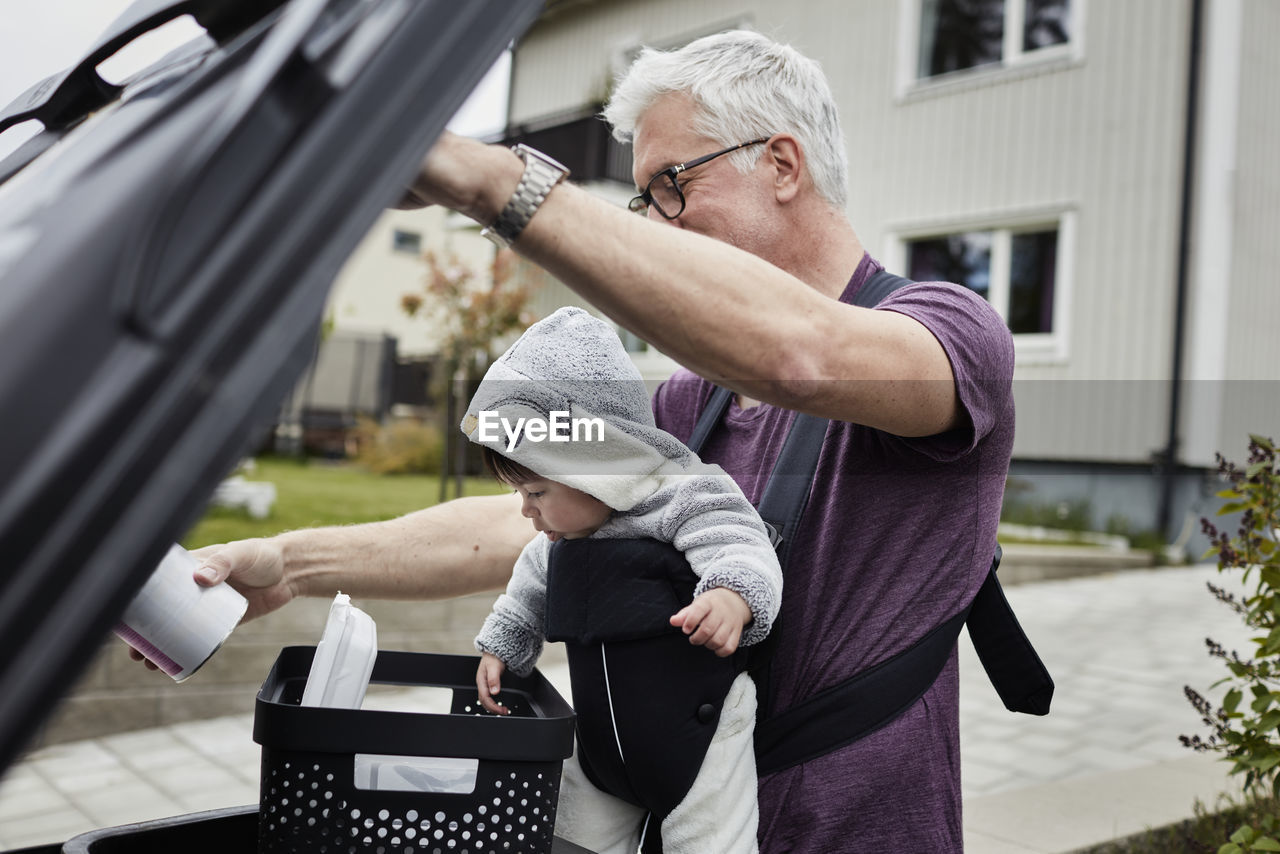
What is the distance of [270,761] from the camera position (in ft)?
3.60

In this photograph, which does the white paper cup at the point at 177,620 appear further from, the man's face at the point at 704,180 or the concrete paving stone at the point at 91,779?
the concrete paving stone at the point at 91,779

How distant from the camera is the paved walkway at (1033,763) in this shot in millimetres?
3509

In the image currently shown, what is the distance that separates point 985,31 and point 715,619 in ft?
38.9

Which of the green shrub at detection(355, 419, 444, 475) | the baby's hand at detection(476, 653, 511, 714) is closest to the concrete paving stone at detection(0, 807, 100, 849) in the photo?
the baby's hand at detection(476, 653, 511, 714)

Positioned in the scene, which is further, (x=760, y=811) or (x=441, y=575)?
(x=441, y=575)

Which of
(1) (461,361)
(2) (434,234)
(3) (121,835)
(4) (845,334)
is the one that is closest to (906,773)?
(4) (845,334)

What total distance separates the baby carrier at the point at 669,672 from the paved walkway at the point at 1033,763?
1.98 m

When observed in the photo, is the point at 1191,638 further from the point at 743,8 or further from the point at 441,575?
the point at 743,8

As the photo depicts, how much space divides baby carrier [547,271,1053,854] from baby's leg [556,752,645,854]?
0.03 m

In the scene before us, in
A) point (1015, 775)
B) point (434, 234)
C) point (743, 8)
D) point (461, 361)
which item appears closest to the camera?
point (1015, 775)

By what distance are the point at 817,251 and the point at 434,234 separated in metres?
22.4

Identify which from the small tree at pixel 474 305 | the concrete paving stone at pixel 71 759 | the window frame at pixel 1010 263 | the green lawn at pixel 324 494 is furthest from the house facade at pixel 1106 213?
the concrete paving stone at pixel 71 759

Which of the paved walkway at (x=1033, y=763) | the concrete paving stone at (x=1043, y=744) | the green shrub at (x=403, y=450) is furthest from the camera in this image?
the green shrub at (x=403, y=450)

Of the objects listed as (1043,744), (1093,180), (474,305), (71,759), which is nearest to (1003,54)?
(1093,180)
